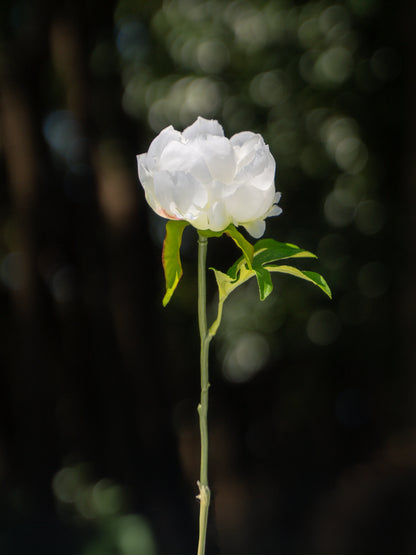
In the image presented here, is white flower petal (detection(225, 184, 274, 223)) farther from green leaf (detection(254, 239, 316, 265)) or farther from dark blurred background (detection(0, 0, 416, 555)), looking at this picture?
dark blurred background (detection(0, 0, 416, 555))

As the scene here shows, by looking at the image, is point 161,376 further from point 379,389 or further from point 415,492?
point 379,389

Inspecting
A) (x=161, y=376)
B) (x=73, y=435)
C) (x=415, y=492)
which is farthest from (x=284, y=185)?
(x=73, y=435)

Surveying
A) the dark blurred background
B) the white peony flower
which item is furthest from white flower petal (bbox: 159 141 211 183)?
the dark blurred background

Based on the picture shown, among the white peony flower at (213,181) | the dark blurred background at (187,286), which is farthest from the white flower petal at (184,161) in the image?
the dark blurred background at (187,286)

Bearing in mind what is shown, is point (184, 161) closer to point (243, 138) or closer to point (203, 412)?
point (243, 138)

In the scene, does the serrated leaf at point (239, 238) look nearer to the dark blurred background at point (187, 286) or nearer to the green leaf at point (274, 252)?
the green leaf at point (274, 252)

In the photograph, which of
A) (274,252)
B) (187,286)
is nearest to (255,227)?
(274,252)
